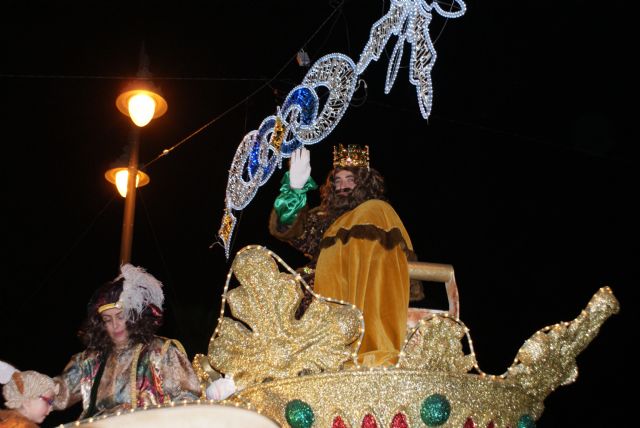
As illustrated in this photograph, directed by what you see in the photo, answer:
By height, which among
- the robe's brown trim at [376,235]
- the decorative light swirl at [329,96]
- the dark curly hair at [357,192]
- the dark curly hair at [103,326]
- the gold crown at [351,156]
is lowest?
the dark curly hair at [103,326]

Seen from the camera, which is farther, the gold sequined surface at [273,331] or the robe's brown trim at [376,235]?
the robe's brown trim at [376,235]

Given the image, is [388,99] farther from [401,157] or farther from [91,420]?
[91,420]

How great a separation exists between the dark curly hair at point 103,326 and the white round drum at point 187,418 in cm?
131

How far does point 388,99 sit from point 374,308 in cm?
334

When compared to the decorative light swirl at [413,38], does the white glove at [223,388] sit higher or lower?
lower

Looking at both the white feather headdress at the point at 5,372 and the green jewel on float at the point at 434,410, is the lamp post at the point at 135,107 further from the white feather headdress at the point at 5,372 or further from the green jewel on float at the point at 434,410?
the green jewel on float at the point at 434,410

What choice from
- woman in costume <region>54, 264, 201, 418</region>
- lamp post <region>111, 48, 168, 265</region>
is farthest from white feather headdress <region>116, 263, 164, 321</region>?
lamp post <region>111, 48, 168, 265</region>

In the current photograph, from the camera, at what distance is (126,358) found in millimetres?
3799

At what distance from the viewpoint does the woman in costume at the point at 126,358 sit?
11.9 ft

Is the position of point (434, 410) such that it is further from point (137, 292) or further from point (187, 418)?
point (137, 292)

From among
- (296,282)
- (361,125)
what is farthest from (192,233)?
(296,282)

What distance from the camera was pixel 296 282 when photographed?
124 inches

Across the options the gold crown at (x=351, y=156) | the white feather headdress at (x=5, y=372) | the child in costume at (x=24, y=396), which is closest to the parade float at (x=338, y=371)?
the child in costume at (x=24, y=396)

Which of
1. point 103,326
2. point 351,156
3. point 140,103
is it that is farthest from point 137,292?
point 140,103
